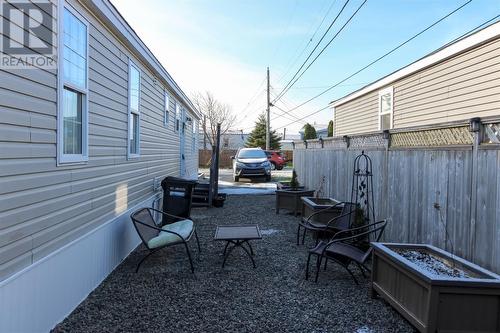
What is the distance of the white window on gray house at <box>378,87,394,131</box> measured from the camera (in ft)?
32.3

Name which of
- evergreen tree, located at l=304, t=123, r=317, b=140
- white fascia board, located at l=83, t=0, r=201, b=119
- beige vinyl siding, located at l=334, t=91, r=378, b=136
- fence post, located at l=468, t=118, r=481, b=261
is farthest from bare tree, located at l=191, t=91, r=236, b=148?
fence post, located at l=468, t=118, r=481, b=261

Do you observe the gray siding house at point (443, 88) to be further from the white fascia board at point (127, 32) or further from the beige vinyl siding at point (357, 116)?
the white fascia board at point (127, 32)

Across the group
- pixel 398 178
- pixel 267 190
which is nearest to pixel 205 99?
pixel 267 190

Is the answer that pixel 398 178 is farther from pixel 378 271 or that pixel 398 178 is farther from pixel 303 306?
pixel 303 306

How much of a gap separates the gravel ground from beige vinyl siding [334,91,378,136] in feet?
21.2

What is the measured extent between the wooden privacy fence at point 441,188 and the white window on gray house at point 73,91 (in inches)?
147

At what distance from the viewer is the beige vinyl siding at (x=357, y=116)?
1098cm

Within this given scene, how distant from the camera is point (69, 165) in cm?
359

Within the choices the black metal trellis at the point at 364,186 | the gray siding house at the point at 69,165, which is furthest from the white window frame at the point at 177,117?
the black metal trellis at the point at 364,186

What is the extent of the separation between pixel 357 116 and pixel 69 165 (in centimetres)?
1007

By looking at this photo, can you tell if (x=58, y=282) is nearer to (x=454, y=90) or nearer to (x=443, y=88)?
(x=454, y=90)

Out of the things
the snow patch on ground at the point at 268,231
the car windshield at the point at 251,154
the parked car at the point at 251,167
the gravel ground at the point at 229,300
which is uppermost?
the car windshield at the point at 251,154

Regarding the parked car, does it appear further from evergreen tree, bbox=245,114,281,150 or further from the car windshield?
evergreen tree, bbox=245,114,281,150

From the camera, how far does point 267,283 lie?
4484 millimetres
